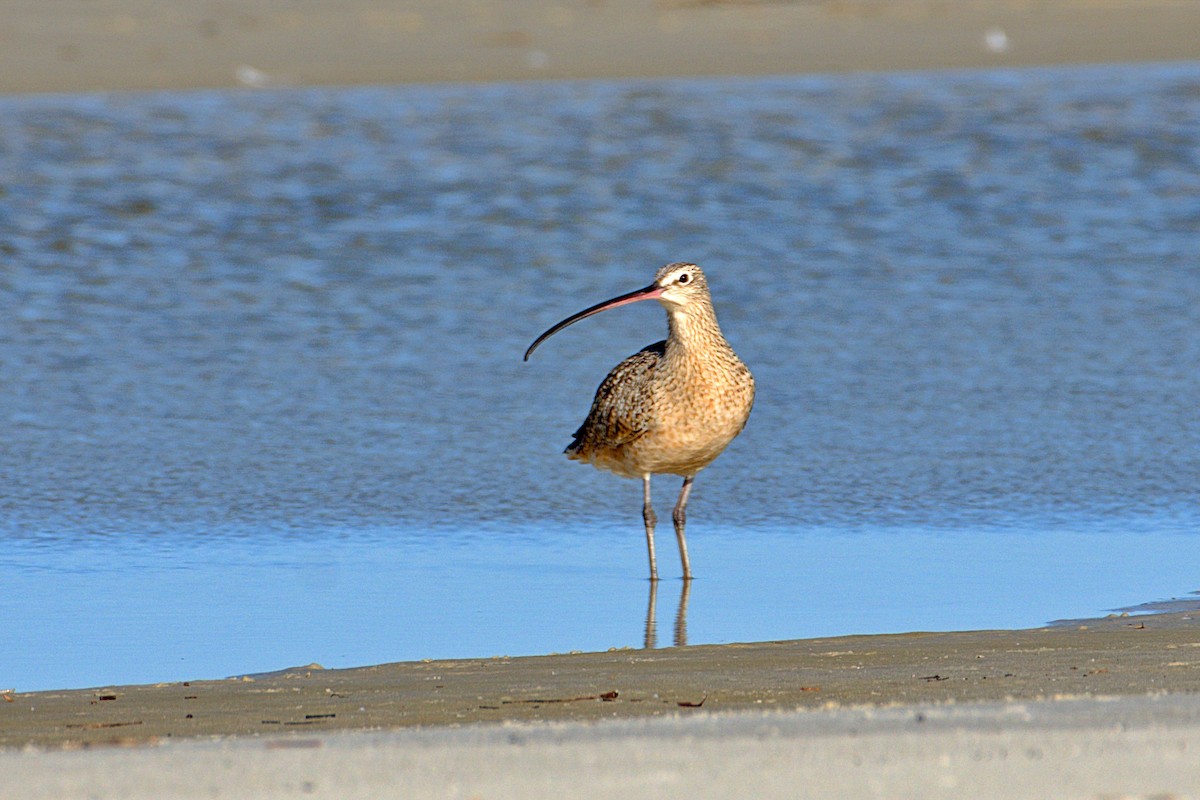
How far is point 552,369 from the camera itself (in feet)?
31.8

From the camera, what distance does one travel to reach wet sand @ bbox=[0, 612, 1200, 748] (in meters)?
4.38

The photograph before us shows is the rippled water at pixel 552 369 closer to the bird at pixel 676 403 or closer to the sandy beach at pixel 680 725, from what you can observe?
the bird at pixel 676 403

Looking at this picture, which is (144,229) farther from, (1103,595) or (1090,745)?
(1090,745)

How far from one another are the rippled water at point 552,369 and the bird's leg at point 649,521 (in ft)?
0.29

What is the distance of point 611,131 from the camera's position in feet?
51.7

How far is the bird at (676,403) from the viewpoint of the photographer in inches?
283

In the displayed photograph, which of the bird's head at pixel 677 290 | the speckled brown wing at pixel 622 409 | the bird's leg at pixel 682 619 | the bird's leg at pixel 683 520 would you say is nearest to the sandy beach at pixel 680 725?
the bird's leg at pixel 682 619

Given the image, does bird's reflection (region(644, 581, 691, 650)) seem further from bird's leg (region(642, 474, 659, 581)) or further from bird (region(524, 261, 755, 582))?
bird (region(524, 261, 755, 582))

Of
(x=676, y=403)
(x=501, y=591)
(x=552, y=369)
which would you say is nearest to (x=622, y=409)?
(x=676, y=403)

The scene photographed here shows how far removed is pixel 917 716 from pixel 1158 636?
1.36m

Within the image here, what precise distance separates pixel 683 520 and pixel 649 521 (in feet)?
0.62

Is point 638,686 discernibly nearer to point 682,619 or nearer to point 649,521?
point 682,619

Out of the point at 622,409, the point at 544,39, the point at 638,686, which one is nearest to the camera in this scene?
the point at 638,686

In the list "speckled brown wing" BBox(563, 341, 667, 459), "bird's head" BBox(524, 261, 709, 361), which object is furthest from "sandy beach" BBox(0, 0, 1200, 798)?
"bird's head" BBox(524, 261, 709, 361)
